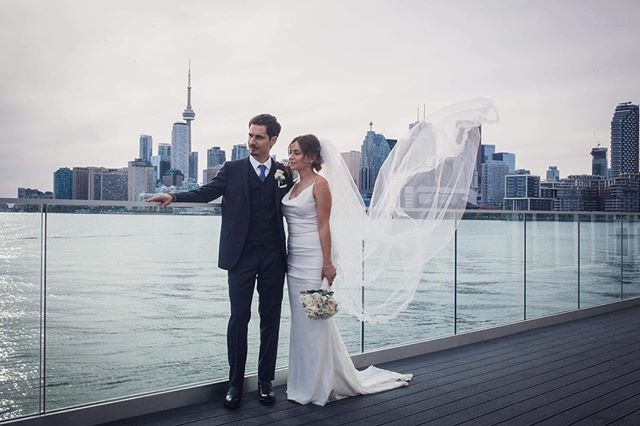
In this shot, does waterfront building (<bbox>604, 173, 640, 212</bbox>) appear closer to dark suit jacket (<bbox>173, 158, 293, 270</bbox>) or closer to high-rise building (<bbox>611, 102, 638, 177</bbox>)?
high-rise building (<bbox>611, 102, 638, 177</bbox>)

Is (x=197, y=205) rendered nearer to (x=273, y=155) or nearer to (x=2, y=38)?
(x=273, y=155)

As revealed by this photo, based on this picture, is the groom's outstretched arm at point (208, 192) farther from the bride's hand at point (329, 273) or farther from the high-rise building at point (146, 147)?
the high-rise building at point (146, 147)

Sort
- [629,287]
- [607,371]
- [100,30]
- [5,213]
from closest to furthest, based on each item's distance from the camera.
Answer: [5,213] → [607,371] → [629,287] → [100,30]

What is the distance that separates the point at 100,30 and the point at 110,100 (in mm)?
11145

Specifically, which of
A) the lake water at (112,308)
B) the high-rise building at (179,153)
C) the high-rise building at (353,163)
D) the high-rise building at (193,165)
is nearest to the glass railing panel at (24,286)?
the lake water at (112,308)

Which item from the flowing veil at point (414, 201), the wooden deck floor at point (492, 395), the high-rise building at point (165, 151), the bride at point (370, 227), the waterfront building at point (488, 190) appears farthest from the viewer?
the high-rise building at point (165, 151)

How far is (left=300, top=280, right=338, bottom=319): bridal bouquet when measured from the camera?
304 centimetres

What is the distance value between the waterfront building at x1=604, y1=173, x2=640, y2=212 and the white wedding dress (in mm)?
33652

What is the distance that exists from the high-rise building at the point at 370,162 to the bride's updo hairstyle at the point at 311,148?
453 millimetres

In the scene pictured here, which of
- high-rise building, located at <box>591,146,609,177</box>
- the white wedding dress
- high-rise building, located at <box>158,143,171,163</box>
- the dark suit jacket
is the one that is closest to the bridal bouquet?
the white wedding dress

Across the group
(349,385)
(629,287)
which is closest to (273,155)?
(349,385)

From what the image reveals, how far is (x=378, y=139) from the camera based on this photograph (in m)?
4.12

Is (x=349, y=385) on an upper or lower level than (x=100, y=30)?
lower

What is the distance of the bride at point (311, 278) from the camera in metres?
3.17
